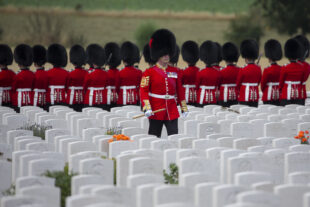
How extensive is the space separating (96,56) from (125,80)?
886 mm

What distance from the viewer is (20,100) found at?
30.1 ft

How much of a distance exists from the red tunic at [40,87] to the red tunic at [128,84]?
113 cm

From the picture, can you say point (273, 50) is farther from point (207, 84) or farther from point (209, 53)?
point (207, 84)

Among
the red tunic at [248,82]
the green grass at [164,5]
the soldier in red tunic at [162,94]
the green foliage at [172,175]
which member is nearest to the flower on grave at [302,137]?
the soldier in red tunic at [162,94]

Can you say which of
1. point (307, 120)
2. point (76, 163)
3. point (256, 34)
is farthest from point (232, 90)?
point (256, 34)

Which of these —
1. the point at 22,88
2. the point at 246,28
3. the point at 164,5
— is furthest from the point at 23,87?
the point at 164,5

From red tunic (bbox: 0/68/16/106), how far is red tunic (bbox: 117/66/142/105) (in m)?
Result: 1.62

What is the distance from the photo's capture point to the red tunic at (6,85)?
9312 millimetres

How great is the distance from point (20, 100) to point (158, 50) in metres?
3.18

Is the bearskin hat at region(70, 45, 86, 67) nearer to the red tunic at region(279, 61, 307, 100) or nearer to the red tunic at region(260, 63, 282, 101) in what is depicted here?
the red tunic at region(260, 63, 282, 101)

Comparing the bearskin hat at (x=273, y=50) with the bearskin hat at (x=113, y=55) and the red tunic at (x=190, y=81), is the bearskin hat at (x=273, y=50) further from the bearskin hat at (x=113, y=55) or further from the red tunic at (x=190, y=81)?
the bearskin hat at (x=113, y=55)

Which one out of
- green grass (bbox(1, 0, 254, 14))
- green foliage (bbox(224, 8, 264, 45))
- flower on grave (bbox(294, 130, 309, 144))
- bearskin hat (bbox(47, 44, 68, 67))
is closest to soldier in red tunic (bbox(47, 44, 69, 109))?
bearskin hat (bbox(47, 44, 68, 67))

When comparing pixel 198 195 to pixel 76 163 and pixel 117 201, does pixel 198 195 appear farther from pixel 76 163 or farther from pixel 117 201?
pixel 76 163

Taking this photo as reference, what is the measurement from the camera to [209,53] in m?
10.4
